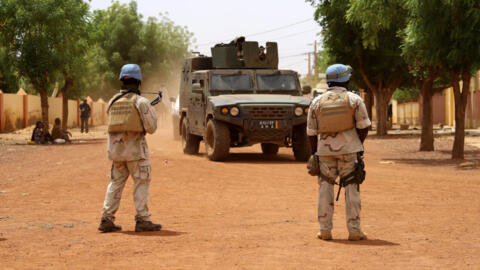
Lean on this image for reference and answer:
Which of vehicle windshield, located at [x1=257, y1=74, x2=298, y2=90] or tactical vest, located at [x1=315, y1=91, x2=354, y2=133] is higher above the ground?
vehicle windshield, located at [x1=257, y1=74, x2=298, y2=90]

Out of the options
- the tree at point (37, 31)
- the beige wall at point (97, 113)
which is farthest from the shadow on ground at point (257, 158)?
the beige wall at point (97, 113)

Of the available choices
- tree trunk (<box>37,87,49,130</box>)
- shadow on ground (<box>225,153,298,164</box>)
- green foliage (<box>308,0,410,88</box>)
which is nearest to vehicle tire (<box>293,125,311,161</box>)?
shadow on ground (<box>225,153,298,164</box>)

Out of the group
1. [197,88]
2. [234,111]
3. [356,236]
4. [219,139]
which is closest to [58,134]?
[197,88]

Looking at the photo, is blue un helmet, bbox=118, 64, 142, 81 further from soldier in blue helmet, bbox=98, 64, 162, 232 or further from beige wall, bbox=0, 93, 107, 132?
beige wall, bbox=0, 93, 107, 132

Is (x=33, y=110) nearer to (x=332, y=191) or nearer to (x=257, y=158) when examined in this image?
(x=257, y=158)

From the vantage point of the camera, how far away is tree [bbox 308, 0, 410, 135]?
1154 inches

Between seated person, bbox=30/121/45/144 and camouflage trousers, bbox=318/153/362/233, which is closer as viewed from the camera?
camouflage trousers, bbox=318/153/362/233

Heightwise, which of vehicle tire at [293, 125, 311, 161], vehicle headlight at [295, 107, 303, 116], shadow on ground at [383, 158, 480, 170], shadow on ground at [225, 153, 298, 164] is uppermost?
vehicle headlight at [295, 107, 303, 116]

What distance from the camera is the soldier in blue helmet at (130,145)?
7512 mm

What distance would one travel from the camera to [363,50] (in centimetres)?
3153

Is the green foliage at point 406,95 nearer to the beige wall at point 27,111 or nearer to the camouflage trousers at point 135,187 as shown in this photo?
the beige wall at point 27,111

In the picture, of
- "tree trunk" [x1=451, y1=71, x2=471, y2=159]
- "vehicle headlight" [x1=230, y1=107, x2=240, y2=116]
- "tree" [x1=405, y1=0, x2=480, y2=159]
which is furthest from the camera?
"tree trunk" [x1=451, y1=71, x2=471, y2=159]

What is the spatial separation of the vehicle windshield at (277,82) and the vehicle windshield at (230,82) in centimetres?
32

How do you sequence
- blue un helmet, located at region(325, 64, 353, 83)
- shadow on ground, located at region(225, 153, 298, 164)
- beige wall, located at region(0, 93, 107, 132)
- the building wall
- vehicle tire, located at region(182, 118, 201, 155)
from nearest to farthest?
1. blue un helmet, located at region(325, 64, 353, 83)
2. shadow on ground, located at region(225, 153, 298, 164)
3. vehicle tire, located at region(182, 118, 201, 155)
4. beige wall, located at region(0, 93, 107, 132)
5. the building wall
